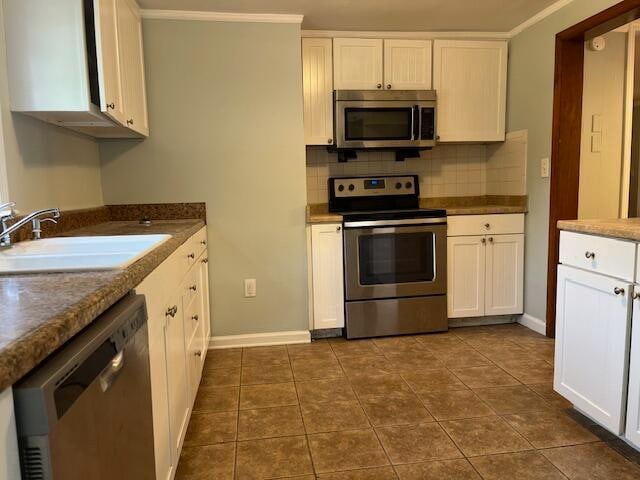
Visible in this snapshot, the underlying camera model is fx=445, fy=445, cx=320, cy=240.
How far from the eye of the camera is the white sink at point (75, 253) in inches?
45.8

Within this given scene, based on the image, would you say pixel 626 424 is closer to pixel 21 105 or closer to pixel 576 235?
pixel 576 235

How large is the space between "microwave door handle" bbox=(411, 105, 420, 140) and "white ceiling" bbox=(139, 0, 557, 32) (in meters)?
0.58

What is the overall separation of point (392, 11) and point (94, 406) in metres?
2.85

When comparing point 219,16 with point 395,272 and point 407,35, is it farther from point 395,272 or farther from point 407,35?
point 395,272

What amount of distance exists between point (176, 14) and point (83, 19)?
108 centimetres

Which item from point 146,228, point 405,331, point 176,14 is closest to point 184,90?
point 176,14

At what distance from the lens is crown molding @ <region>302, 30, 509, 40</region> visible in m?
3.16

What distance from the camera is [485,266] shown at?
128 inches

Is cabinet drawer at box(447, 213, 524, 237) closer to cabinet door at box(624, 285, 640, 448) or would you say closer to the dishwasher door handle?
cabinet door at box(624, 285, 640, 448)

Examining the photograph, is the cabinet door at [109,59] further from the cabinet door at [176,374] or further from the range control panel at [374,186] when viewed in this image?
the range control panel at [374,186]

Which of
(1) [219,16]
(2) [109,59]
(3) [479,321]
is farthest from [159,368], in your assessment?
(3) [479,321]

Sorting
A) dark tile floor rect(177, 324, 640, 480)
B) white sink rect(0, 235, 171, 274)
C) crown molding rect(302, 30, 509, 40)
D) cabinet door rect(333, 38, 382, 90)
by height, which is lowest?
dark tile floor rect(177, 324, 640, 480)

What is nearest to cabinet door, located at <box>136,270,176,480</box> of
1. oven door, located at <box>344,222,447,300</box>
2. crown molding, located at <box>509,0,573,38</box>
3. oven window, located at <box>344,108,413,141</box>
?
oven door, located at <box>344,222,447,300</box>

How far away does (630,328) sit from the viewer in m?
1.60
